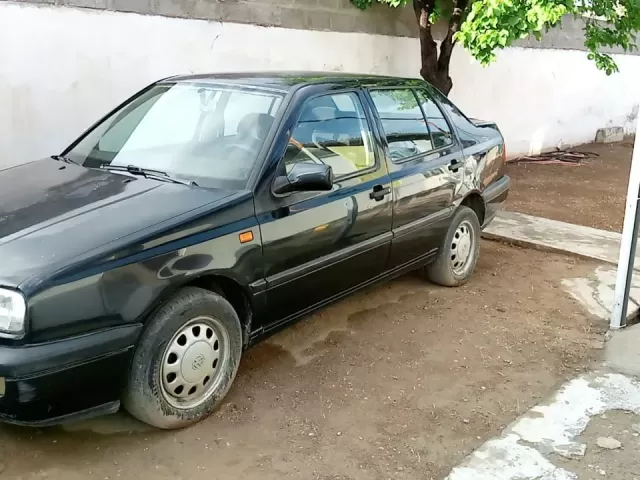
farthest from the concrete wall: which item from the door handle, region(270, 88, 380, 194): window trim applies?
the door handle

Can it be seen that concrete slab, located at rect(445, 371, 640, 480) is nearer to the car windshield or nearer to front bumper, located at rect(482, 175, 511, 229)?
the car windshield

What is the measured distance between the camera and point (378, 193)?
14.4ft

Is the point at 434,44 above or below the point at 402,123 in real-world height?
above

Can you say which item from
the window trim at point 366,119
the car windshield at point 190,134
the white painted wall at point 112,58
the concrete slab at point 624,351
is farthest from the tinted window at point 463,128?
the white painted wall at point 112,58

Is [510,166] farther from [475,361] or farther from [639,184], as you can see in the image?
[475,361]

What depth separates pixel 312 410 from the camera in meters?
3.69

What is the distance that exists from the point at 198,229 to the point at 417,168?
6.63 feet

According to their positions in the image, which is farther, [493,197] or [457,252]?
[493,197]

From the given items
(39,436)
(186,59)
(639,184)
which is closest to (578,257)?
(639,184)

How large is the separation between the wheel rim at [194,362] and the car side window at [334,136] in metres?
1.00

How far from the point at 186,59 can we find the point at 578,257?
4.40 metres

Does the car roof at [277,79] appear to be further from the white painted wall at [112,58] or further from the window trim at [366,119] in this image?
the white painted wall at [112,58]

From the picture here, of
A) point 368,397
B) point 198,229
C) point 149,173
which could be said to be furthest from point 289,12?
point 368,397

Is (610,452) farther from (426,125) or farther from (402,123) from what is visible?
(426,125)
